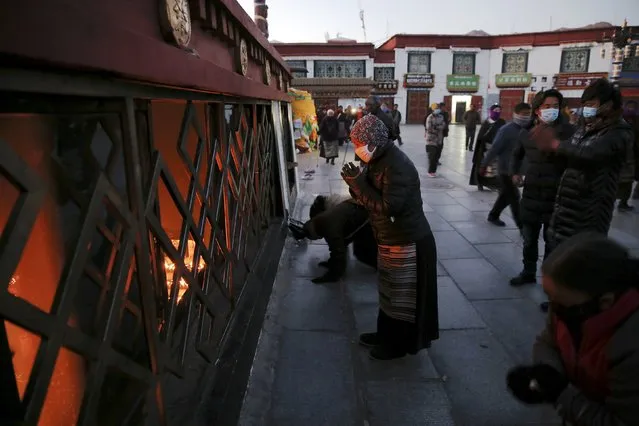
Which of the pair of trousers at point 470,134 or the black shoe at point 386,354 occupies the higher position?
the pair of trousers at point 470,134

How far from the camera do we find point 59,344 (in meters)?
1.22

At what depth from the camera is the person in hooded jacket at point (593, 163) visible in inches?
116

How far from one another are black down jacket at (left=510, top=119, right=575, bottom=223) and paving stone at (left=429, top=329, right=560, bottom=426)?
51.8 inches

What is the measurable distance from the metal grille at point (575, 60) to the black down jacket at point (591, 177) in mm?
37741

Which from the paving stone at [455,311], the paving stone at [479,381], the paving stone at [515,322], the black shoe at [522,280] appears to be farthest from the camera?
the black shoe at [522,280]

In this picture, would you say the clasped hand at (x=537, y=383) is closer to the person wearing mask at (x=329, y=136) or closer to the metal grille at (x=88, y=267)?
the metal grille at (x=88, y=267)

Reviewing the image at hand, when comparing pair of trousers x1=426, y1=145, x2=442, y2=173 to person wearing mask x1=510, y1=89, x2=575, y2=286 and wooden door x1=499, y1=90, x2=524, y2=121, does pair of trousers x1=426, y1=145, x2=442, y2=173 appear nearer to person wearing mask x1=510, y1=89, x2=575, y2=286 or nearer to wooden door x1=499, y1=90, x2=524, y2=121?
person wearing mask x1=510, y1=89, x2=575, y2=286

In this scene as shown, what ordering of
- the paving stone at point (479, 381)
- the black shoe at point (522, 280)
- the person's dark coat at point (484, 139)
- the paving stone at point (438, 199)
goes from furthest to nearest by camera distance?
the paving stone at point (438, 199) < the person's dark coat at point (484, 139) < the black shoe at point (522, 280) < the paving stone at point (479, 381)

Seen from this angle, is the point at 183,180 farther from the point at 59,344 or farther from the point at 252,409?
the point at 59,344

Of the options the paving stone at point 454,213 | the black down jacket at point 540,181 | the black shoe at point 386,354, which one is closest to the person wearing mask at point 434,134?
the paving stone at point 454,213

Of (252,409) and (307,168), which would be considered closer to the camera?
(252,409)

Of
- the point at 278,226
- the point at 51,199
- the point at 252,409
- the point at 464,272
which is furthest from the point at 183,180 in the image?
the point at 464,272

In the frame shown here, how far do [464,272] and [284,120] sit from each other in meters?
4.52

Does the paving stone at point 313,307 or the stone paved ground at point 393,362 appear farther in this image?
the paving stone at point 313,307
